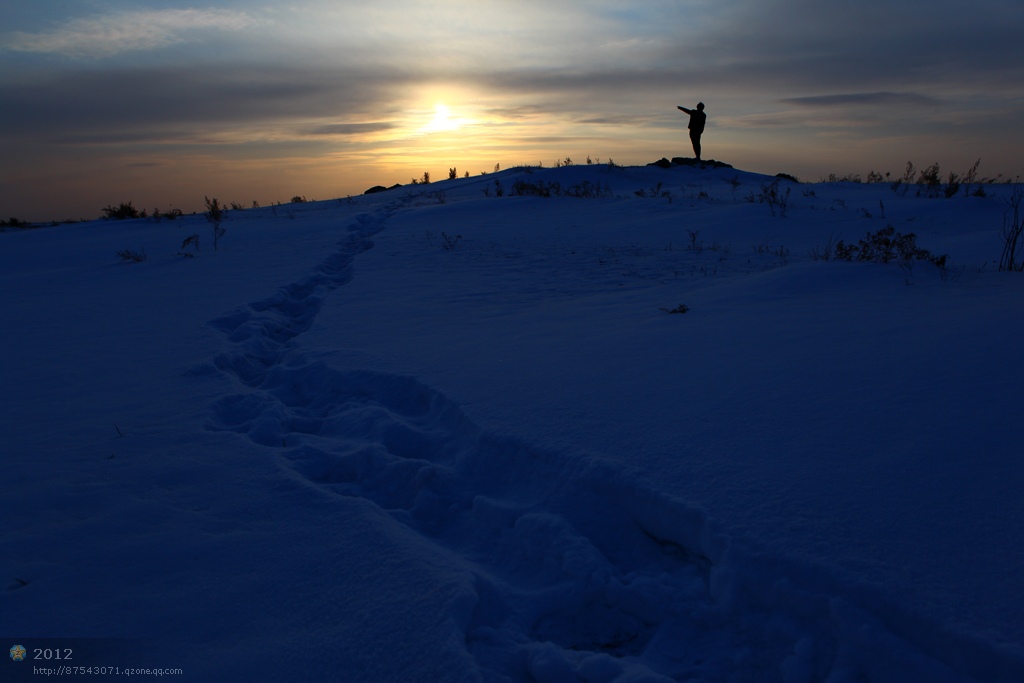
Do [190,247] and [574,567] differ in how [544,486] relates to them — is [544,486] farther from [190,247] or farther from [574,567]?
[190,247]

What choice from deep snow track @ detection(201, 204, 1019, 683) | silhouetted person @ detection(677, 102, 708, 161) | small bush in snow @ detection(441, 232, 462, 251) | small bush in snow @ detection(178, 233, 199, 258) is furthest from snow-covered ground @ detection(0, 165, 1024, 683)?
silhouetted person @ detection(677, 102, 708, 161)

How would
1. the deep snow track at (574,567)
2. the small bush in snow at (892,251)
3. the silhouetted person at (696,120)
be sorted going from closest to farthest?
the deep snow track at (574,567)
the small bush in snow at (892,251)
the silhouetted person at (696,120)

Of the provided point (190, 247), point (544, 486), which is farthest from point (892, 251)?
point (190, 247)

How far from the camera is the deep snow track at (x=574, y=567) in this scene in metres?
1.55

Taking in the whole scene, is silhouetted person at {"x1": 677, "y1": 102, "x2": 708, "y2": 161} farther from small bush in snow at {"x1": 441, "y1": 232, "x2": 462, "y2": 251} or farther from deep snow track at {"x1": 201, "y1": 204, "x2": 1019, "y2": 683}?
deep snow track at {"x1": 201, "y1": 204, "x2": 1019, "y2": 683}

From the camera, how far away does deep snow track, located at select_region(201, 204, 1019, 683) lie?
5.09 ft

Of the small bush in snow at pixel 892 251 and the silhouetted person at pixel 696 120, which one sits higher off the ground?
the silhouetted person at pixel 696 120

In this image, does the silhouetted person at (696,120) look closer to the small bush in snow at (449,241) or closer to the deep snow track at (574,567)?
the small bush in snow at (449,241)

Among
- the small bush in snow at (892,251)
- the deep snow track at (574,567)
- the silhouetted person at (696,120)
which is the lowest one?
the deep snow track at (574,567)

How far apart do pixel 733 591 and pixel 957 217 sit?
312 inches

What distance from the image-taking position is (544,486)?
233 cm

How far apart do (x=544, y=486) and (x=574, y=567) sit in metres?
0.44

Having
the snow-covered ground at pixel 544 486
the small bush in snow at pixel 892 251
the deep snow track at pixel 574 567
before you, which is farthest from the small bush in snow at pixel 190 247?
the small bush in snow at pixel 892 251

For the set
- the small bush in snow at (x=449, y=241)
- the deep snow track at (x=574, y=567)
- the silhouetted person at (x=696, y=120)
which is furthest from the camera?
the silhouetted person at (x=696, y=120)
